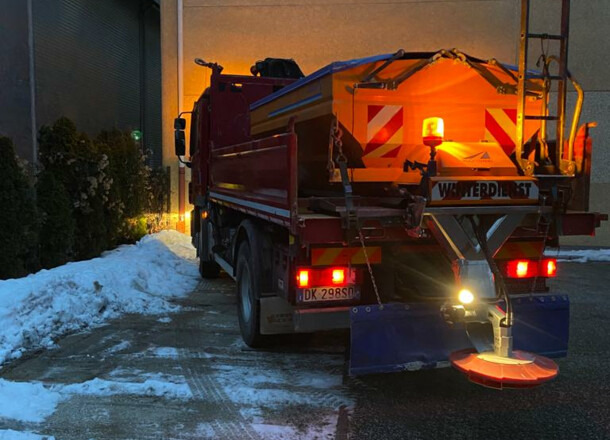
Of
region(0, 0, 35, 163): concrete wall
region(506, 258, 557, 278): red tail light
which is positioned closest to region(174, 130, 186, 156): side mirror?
A: region(0, 0, 35, 163): concrete wall

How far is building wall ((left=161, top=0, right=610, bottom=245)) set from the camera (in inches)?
495

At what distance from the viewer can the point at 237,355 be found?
5133 millimetres

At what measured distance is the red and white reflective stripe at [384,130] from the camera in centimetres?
445

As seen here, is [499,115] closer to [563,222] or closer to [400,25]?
[563,222]

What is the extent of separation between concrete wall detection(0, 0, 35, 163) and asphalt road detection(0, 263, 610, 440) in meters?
8.06

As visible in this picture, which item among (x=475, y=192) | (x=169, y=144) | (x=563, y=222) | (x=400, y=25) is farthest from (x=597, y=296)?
(x=169, y=144)

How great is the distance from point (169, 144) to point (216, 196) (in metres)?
6.72

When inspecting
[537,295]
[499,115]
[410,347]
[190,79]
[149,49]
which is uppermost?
[149,49]

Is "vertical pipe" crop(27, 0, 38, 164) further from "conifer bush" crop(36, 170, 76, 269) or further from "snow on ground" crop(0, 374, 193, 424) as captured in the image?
"snow on ground" crop(0, 374, 193, 424)

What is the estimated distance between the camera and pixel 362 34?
42.7ft

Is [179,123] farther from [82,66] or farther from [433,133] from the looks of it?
[82,66]

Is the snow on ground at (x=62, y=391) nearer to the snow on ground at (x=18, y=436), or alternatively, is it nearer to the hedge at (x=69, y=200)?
the snow on ground at (x=18, y=436)

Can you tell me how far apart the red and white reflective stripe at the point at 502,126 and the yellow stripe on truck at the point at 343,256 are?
1.47m

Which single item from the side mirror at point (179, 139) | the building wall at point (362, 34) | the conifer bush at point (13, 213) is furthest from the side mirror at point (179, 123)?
the building wall at point (362, 34)
